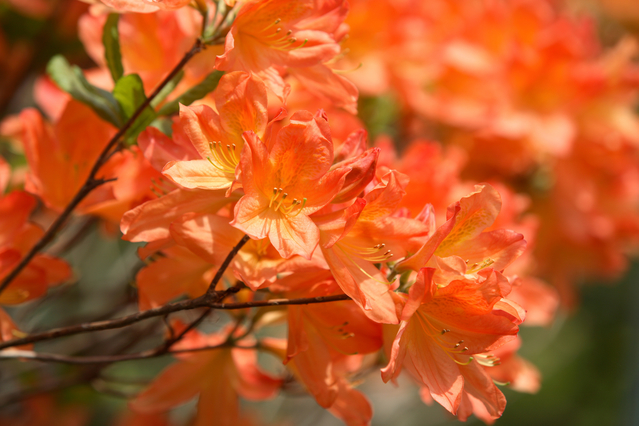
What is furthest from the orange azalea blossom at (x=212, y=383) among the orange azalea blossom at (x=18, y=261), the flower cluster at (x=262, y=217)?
the orange azalea blossom at (x=18, y=261)

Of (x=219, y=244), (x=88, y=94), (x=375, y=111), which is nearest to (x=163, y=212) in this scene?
(x=219, y=244)

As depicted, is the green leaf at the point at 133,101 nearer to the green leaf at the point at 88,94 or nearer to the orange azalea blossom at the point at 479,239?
the green leaf at the point at 88,94

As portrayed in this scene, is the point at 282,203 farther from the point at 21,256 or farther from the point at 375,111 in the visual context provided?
the point at 375,111

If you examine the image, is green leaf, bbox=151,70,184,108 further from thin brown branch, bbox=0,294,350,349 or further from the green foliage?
the green foliage

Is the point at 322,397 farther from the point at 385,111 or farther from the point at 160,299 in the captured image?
the point at 385,111

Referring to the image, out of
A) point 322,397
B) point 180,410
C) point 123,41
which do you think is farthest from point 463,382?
point 180,410

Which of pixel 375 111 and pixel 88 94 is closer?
pixel 88 94
